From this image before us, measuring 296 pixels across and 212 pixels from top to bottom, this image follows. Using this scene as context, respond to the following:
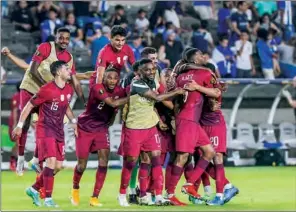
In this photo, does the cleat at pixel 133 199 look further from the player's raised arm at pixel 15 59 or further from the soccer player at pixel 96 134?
the player's raised arm at pixel 15 59

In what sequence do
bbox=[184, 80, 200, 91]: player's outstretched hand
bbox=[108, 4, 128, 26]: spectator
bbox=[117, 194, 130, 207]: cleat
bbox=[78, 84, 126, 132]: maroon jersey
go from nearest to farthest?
bbox=[117, 194, 130, 207]: cleat, bbox=[184, 80, 200, 91]: player's outstretched hand, bbox=[78, 84, 126, 132]: maroon jersey, bbox=[108, 4, 128, 26]: spectator

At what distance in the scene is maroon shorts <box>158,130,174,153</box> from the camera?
763 inches

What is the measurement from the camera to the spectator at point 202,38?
1185 inches

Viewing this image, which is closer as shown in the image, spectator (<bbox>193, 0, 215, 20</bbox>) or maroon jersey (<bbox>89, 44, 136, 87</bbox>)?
maroon jersey (<bbox>89, 44, 136, 87</bbox>)

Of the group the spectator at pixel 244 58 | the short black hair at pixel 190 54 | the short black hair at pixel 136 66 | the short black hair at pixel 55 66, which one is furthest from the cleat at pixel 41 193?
the spectator at pixel 244 58

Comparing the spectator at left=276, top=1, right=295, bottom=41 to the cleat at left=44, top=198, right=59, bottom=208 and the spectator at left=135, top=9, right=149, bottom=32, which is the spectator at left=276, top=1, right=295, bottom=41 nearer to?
the spectator at left=135, top=9, right=149, bottom=32

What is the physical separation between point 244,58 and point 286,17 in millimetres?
3279

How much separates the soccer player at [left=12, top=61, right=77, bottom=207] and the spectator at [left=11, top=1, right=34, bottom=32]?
12.3 metres

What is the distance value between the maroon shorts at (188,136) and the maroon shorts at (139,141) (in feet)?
1.19

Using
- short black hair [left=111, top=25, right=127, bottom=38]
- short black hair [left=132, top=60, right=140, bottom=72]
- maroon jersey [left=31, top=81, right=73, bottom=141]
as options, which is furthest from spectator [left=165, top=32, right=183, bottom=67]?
maroon jersey [left=31, top=81, right=73, bottom=141]

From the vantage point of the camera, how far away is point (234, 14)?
103 feet

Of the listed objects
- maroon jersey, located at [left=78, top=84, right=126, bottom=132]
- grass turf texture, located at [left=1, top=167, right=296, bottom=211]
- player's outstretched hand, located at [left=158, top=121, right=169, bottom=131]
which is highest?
maroon jersey, located at [left=78, top=84, right=126, bottom=132]

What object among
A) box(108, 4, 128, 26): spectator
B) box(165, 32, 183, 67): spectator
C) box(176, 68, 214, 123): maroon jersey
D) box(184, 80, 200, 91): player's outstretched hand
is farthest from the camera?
box(108, 4, 128, 26): spectator

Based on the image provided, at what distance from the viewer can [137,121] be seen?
61.3ft
